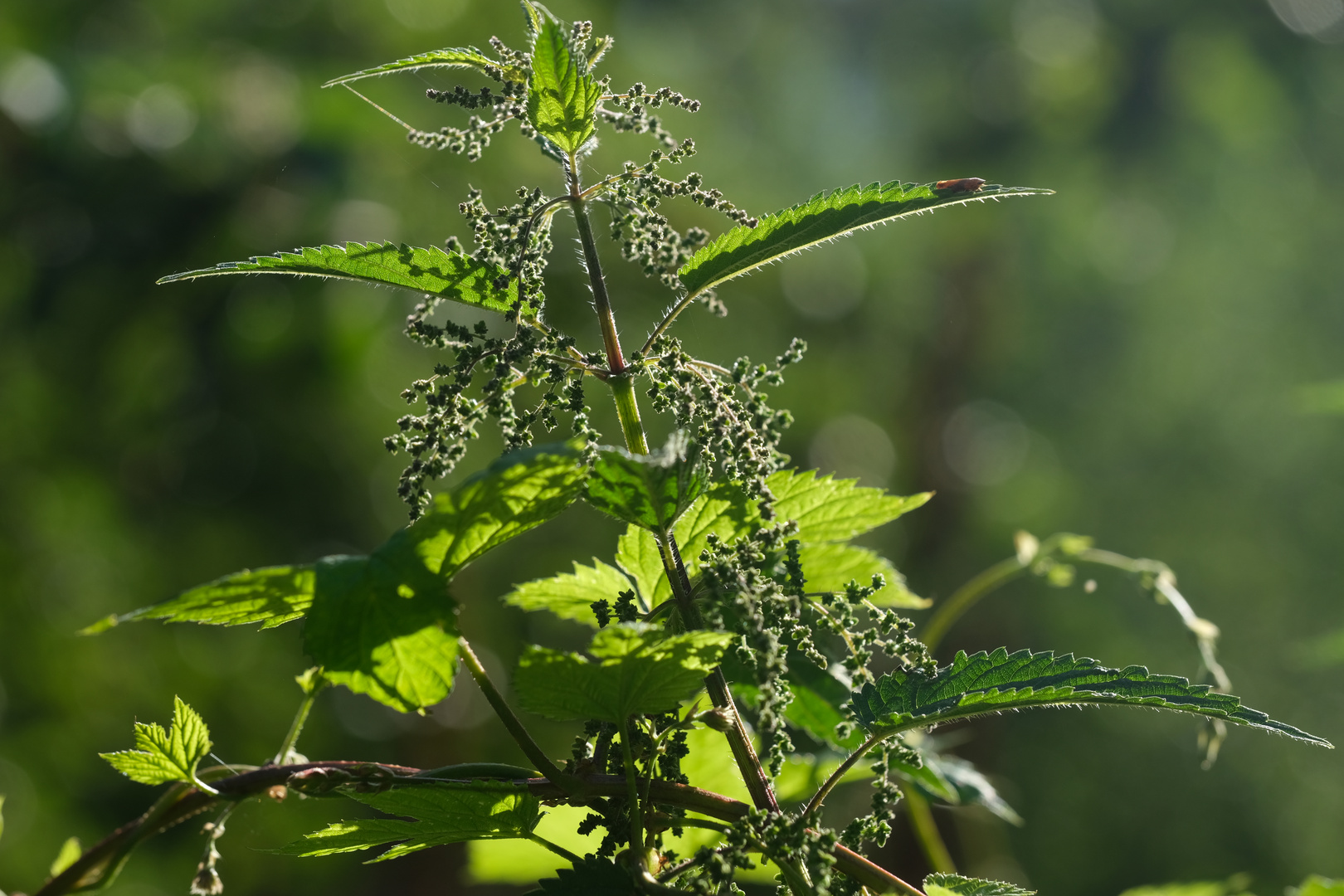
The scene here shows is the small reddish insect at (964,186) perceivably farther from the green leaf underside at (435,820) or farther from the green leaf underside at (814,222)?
the green leaf underside at (435,820)

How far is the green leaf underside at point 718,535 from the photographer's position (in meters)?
1.32

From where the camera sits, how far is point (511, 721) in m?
1.11

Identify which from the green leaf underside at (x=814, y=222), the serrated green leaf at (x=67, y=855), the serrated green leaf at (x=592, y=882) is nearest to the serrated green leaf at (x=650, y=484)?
the green leaf underside at (x=814, y=222)

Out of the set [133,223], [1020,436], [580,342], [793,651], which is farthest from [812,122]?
[793,651]

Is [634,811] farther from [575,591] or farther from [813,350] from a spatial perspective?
[813,350]

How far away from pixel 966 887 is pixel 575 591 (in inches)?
24.6

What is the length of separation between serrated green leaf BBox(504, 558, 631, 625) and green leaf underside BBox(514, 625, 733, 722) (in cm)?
25

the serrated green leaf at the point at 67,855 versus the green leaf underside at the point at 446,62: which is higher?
the green leaf underside at the point at 446,62

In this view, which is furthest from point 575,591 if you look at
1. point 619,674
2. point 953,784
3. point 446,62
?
point 953,784

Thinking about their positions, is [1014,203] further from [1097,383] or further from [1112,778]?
[1112,778]

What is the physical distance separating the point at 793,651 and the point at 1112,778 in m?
18.0

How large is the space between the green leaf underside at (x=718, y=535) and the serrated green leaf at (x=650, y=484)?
17cm

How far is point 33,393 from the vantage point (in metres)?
9.43

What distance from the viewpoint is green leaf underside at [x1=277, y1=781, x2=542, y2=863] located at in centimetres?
109
